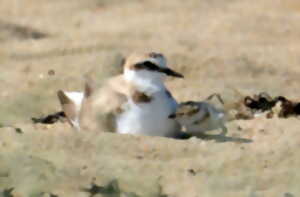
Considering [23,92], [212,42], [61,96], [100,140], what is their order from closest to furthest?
[100,140] < [61,96] < [23,92] < [212,42]

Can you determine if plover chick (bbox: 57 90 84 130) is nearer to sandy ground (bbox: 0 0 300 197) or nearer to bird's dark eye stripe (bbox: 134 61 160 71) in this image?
sandy ground (bbox: 0 0 300 197)

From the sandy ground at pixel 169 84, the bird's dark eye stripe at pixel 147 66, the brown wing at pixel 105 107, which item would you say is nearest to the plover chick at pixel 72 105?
the sandy ground at pixel 169 84

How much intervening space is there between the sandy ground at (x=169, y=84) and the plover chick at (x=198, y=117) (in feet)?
0.36

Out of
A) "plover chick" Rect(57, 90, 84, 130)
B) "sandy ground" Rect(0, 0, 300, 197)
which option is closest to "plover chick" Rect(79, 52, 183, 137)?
"sandy ground" Rect(0, 0, 300, 197)

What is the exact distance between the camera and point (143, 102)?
6.18m

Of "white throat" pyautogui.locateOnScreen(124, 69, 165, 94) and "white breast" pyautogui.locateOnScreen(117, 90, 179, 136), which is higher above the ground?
"white throat" pyautogui.locateOnScreen(124, 69, 165, 94)

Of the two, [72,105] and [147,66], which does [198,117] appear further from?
[72,105]

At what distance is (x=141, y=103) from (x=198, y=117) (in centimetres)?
34

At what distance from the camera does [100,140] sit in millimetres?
5863

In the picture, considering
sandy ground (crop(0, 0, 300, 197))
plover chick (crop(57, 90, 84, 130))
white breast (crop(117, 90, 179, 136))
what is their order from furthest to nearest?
plover chick (crop(57, 90, 84, 130)) → white breast (crop(117, 90, 179, 136)) → sandy ground (crop(0, 0, 300, 197))

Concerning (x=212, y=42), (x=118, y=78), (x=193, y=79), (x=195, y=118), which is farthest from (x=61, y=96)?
(x=212, y=42)

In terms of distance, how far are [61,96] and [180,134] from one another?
879 mm

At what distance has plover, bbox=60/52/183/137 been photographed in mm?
6152

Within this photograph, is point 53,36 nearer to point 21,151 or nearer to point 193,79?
point 193,79
